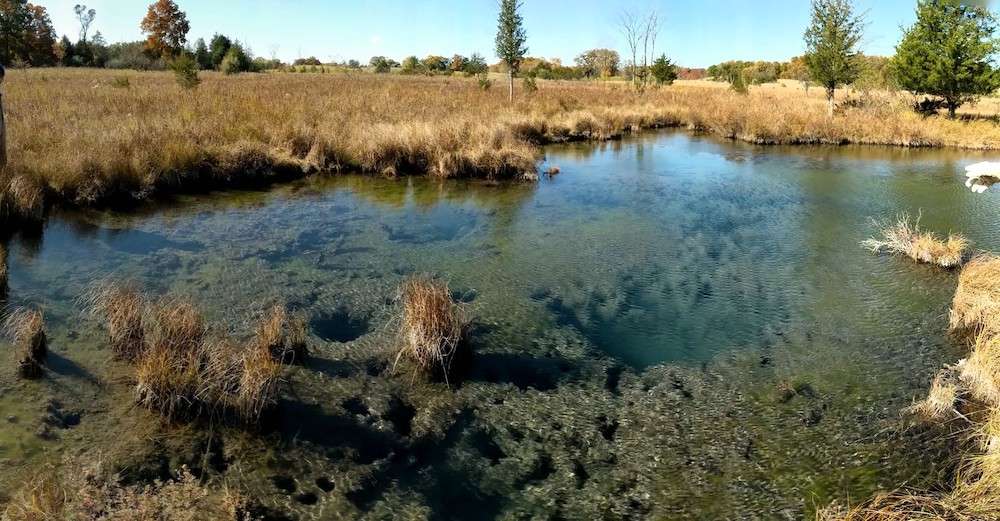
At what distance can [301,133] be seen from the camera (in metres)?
14.8

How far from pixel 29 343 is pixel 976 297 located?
919 centimetres

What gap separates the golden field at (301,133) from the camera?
10938mm

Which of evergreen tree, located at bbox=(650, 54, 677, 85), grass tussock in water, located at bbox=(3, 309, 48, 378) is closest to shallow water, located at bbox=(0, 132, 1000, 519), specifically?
grass tussock in water, located at bbox=(3, 309, 48, 378)

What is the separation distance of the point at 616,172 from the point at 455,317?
11475mm

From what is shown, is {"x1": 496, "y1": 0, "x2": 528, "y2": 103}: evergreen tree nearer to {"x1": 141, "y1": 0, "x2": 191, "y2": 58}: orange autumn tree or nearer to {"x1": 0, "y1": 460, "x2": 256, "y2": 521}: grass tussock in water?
{"x1": 0, "y1": 460, "x2": 256, "y2": 521}: grass tussock in water

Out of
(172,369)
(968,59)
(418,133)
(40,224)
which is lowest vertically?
(172,369)

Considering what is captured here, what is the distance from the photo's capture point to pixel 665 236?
32.9 feet

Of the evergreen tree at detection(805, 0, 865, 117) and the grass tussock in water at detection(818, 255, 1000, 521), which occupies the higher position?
the evergreen tree at detection(805, 0, 865, 117)

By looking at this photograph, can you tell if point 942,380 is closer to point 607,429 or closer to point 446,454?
point 607,429

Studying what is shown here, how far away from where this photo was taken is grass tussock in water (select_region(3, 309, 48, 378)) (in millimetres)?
4992

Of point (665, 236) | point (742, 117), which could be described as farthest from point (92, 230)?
point (742, 117)

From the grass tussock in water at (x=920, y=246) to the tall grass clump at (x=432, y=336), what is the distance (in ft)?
23.8

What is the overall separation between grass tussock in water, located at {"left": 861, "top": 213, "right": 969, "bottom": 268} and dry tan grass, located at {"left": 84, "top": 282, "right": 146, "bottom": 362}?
32.5 feet

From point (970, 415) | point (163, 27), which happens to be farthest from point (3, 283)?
point (163, 27)
